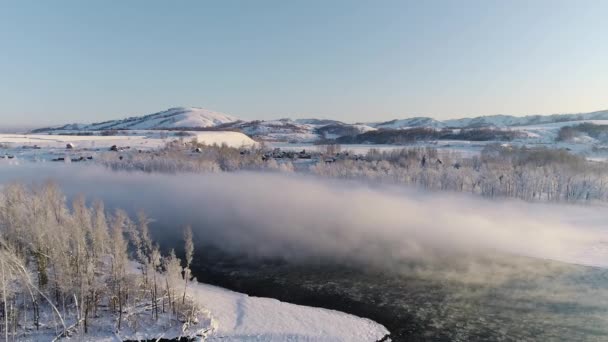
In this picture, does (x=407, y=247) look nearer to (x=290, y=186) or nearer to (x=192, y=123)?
(x=290, y=186)

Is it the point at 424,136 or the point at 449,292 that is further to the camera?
the point at 424,136

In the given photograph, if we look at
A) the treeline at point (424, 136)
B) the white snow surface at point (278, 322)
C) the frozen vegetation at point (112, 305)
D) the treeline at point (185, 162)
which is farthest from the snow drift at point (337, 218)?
the treeline at point (424, 136)

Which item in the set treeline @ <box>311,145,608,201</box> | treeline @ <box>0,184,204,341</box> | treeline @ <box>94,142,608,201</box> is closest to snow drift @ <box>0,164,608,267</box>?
treeline @ <box>311,145,608,201</box>

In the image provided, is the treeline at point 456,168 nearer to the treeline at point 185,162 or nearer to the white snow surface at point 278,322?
the treeline at point 185,162

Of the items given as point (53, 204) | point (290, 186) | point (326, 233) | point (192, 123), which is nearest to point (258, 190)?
point (290, 186)

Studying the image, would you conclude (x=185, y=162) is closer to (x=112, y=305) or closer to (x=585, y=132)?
(x=112, y=305)

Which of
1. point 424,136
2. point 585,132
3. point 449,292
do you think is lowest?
point 449,292

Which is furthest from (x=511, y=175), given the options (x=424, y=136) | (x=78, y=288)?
(x=424, y=136)
